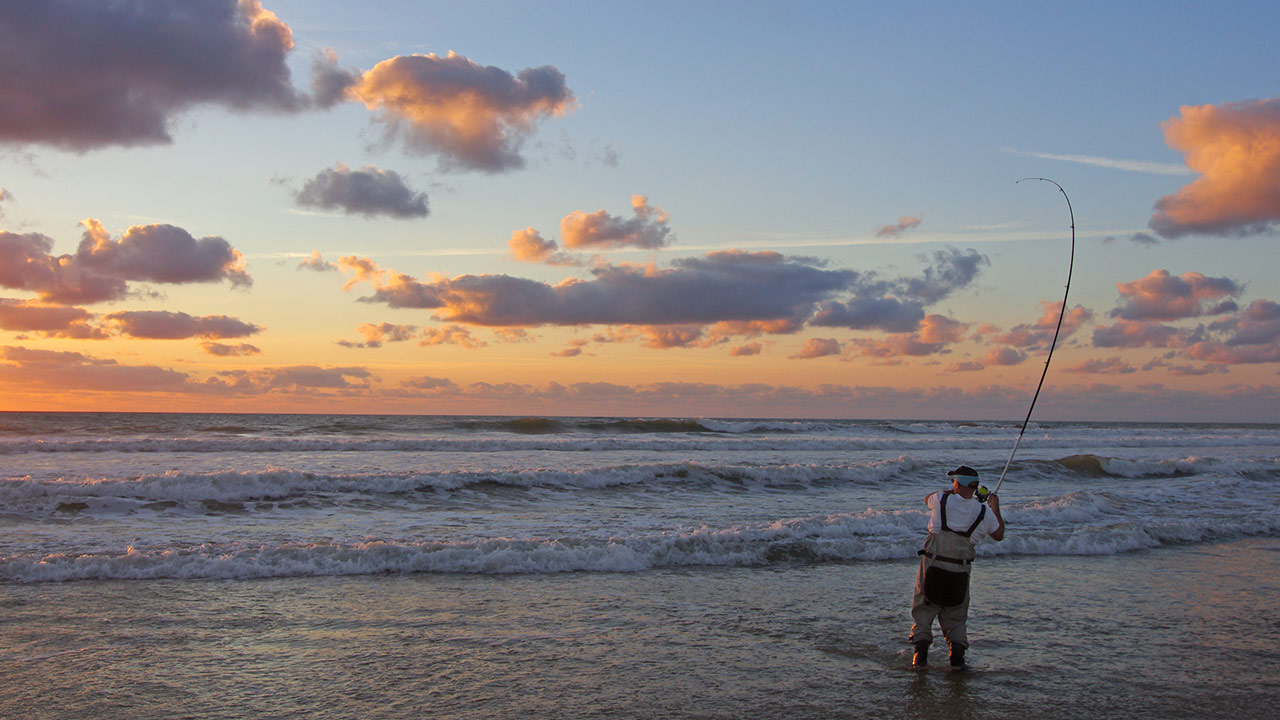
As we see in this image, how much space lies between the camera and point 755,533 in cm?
1256

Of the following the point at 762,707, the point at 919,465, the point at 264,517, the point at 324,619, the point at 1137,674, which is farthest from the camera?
the point at 919,465

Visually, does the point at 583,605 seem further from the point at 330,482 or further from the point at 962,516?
the point at 330,482

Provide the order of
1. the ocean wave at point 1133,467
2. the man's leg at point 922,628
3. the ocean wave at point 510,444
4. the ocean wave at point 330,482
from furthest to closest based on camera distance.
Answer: the ocean wave at point 510,444
the ocean wave at point 1133,467
the ocean wave at point 330,482
the man's leg at point 922,628

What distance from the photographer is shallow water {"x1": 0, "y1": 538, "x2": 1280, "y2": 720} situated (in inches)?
228

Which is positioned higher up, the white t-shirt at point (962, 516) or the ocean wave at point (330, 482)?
the white t-shirt at point (962, 516)

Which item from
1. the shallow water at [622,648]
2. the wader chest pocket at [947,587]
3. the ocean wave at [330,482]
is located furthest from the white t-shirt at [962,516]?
the ocean wave at [330,482]

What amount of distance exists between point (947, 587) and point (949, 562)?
19 centimetres

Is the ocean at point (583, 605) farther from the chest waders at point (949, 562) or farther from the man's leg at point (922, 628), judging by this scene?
the chest waders at point (949, 562)

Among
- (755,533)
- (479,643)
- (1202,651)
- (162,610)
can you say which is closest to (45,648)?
(162,610)

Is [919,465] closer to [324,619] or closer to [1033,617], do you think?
[1033,617]

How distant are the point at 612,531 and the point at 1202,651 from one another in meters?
8.20

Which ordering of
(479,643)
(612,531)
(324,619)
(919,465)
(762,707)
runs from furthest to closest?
(919,465), (612,531), (324,619), (479,643), (762,707)

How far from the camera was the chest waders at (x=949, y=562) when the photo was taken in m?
6.49

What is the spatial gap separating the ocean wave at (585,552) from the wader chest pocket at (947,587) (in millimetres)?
4836
